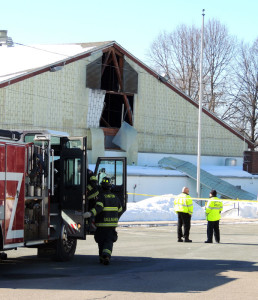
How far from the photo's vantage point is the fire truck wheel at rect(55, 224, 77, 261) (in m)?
14.1

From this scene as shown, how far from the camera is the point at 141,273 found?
12.4 metres

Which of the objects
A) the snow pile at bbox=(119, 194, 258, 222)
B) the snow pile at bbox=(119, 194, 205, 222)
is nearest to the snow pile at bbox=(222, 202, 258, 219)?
the snow pile at bbox=(119, 194, 258, 222)

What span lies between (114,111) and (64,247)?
34243 millimetres

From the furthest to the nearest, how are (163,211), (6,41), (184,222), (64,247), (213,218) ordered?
(6,41), (163,211), (213,218), (184,222), (64,247)

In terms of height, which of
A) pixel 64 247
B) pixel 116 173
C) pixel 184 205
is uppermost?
pixel 116 173

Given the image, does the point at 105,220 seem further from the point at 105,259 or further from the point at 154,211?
the point at 154,211

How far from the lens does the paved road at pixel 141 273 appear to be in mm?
10203

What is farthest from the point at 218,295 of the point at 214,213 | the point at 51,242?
the point at 214,213

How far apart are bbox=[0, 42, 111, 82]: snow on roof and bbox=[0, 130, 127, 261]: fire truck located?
2542 centimetres

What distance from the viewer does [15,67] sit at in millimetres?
42531

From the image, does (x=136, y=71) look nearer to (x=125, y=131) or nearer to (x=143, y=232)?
(x=125, y=131)

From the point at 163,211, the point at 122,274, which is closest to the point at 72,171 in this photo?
the point at 122,274

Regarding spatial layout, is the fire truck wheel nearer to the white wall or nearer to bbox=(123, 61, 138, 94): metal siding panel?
the white wall

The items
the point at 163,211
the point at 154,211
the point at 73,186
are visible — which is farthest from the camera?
the point at 163,211
